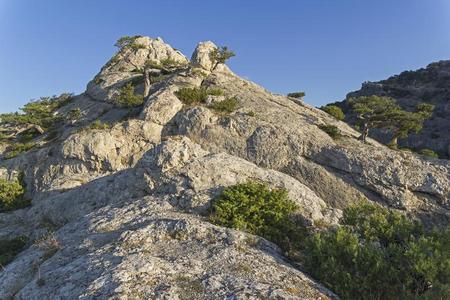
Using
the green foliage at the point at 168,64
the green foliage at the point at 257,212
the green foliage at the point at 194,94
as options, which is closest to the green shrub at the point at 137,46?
the green foliage at the point at 168,64

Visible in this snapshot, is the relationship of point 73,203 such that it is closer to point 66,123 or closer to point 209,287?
point 209,287

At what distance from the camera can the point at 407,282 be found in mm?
12195

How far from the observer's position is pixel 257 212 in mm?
17734

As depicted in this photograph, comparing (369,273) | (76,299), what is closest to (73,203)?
(76,299)

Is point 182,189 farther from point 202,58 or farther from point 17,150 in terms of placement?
point 202,58

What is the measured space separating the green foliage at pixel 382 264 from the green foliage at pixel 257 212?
104 inches

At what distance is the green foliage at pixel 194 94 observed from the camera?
138ft

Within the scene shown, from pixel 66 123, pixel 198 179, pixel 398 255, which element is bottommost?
pixel 398 255

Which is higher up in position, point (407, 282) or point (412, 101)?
point (412, 101)

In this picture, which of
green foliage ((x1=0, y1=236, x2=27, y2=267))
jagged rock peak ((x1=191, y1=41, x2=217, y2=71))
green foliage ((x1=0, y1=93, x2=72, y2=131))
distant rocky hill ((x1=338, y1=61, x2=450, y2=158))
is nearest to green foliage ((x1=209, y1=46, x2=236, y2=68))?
jagged rock peak ((x1=191, y1=41, x2=217, y2=71))

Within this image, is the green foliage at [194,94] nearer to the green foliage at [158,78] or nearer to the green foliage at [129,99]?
the green foliage at [129,99]

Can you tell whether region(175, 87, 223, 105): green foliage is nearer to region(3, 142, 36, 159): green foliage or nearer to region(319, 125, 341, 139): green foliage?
region(319, 125, 341, 139): green foliage

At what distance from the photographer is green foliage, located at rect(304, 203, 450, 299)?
39.0 ft

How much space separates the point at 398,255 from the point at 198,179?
11.1 meters
